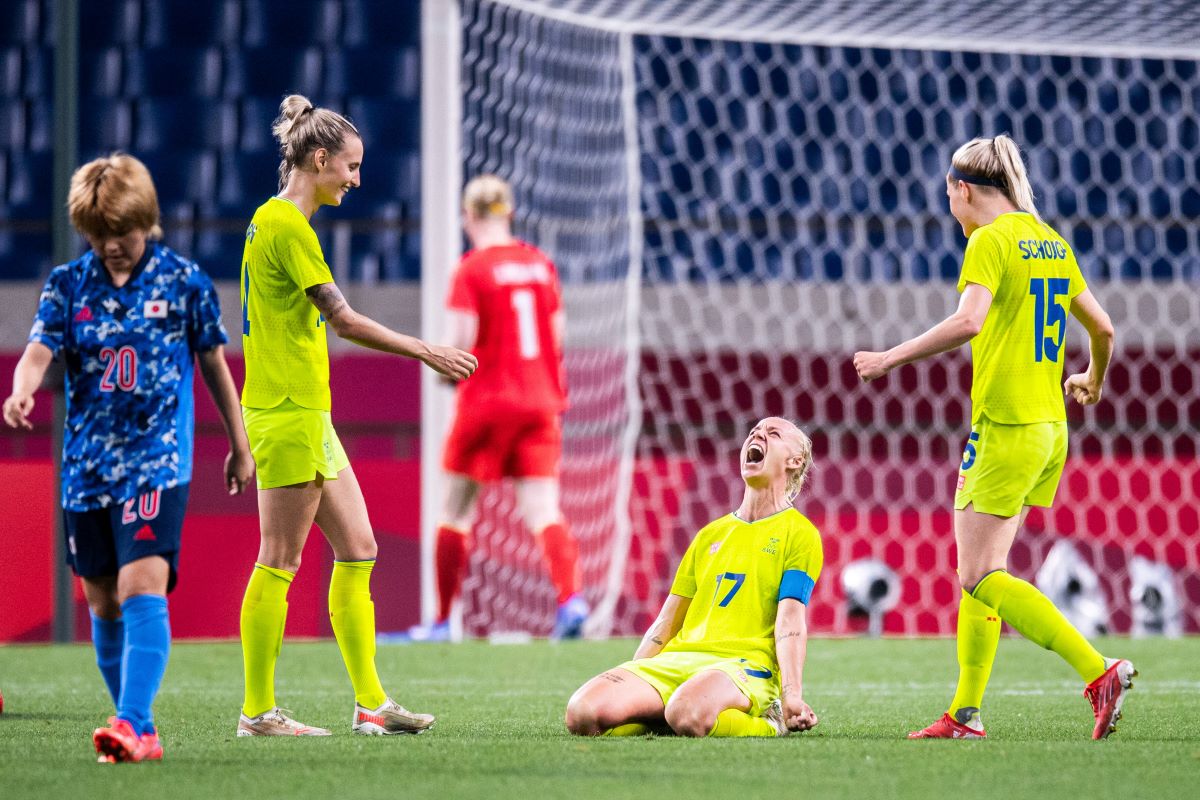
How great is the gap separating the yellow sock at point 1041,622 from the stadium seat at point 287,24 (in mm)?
8465

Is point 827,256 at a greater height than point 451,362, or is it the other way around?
point 827,256

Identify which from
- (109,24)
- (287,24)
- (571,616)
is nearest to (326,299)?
(571,616)

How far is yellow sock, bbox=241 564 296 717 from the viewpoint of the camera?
3.33 metres

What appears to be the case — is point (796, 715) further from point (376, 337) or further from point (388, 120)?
point (388, 120)

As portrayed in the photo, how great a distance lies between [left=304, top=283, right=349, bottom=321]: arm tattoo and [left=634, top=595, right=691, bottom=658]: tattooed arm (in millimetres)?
900

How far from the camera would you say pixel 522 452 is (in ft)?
20.3

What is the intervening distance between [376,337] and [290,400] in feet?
0.88

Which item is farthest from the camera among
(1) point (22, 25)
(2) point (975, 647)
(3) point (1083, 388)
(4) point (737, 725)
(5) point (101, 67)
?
(5) point (101, 67)

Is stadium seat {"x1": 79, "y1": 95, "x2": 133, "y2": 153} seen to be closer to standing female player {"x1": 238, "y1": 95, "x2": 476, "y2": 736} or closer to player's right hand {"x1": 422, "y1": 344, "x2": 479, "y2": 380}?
standing female player {"x1": 238, "y1": 95, "x2": 476, "y2": 736}

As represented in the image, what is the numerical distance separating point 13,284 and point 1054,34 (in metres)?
5.85

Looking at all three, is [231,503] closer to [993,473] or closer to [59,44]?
[59,44]

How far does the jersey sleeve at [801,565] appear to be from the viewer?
3.33 meters

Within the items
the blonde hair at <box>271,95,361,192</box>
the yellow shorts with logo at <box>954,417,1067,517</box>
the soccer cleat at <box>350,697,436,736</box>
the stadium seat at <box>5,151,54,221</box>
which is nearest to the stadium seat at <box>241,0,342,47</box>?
the stadium seat at <box>5,151,54,221</box>

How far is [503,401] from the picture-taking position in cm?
616
